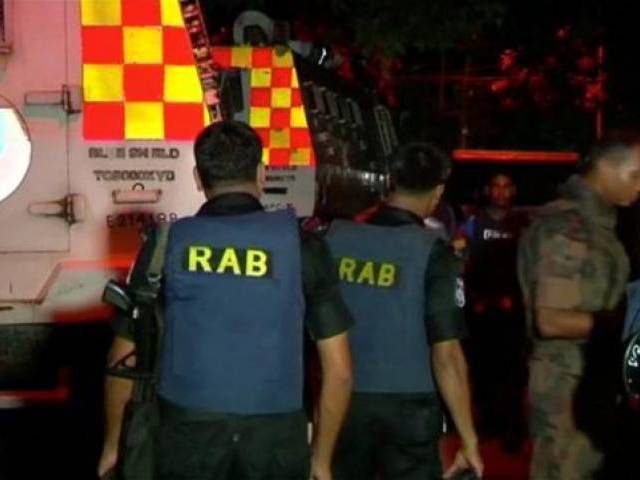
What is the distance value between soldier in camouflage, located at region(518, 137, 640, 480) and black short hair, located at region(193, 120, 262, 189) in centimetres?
142

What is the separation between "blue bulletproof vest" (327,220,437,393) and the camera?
16.1 ft

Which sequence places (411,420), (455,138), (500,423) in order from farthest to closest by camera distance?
(455,138)
(500,423)
(411,420)

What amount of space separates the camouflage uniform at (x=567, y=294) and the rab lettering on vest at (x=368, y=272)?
0.58m

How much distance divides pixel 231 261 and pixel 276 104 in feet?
17.4

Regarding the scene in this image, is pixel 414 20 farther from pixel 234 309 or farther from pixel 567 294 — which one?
pixel 234 309

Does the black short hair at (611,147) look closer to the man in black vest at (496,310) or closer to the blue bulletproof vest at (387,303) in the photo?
the blue bulletproof vest at (387,303)

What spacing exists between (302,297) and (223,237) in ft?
0.89

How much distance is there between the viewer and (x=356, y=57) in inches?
676

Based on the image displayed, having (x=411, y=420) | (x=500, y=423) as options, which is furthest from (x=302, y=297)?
(x=500, y=423)

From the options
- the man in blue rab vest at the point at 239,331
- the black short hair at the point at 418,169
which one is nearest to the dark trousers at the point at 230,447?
the man in blue rab vest at the point at 239,331

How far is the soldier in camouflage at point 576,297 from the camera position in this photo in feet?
16.9

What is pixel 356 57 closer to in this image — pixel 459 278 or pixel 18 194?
pixel 18 194

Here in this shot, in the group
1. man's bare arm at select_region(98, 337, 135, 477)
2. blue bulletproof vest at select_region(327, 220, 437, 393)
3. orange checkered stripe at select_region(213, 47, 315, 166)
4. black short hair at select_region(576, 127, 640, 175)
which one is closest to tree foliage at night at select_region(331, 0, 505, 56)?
orange checkered stripe at select_region(213, 47, 315, 166)

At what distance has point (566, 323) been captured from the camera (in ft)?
16.8
